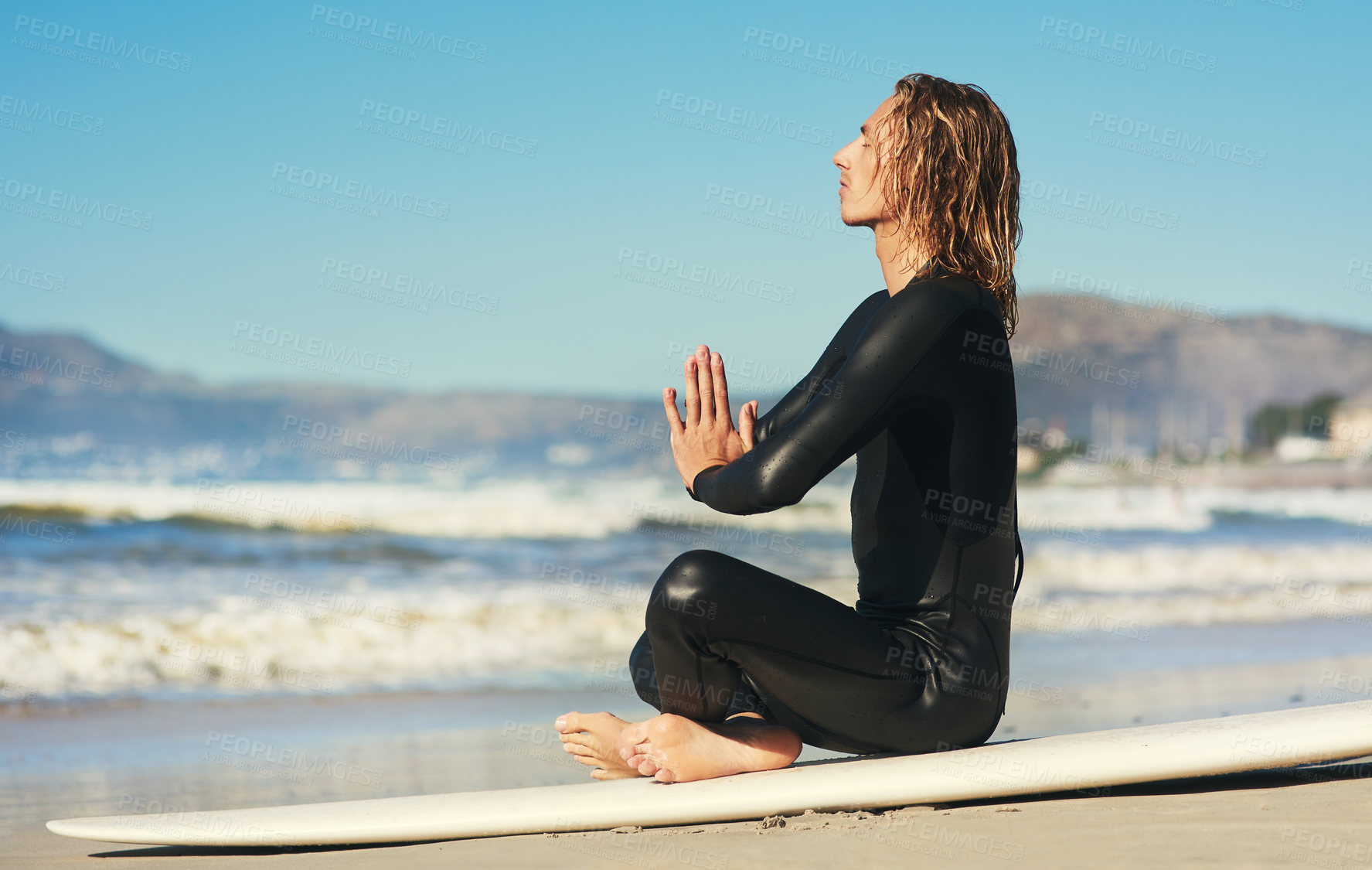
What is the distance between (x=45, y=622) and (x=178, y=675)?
1.14m

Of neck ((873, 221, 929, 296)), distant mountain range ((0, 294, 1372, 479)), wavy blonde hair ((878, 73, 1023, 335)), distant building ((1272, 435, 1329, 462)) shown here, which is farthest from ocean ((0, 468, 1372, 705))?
distant building ((1272, 435, 1329, 462))

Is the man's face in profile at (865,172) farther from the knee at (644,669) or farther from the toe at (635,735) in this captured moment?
the toe at (635,735)

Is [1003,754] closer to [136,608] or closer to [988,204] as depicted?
[988,204]

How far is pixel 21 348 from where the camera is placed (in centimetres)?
3147

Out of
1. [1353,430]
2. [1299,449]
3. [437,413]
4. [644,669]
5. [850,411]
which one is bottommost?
[644,669]

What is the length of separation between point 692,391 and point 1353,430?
110 ft

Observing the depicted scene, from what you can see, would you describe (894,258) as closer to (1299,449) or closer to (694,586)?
(694,586)

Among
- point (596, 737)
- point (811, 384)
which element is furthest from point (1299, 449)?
point (596, 737)

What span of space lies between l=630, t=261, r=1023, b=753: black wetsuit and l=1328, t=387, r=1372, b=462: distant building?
28081 millimetres

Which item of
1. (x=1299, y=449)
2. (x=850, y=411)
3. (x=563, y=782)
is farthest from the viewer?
(x=1299, y=449)

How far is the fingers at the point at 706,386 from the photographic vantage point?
7.58 feet

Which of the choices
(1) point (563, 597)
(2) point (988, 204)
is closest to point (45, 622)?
(1) point (563, 597)

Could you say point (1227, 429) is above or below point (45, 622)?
above

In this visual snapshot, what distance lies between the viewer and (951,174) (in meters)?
2.18
